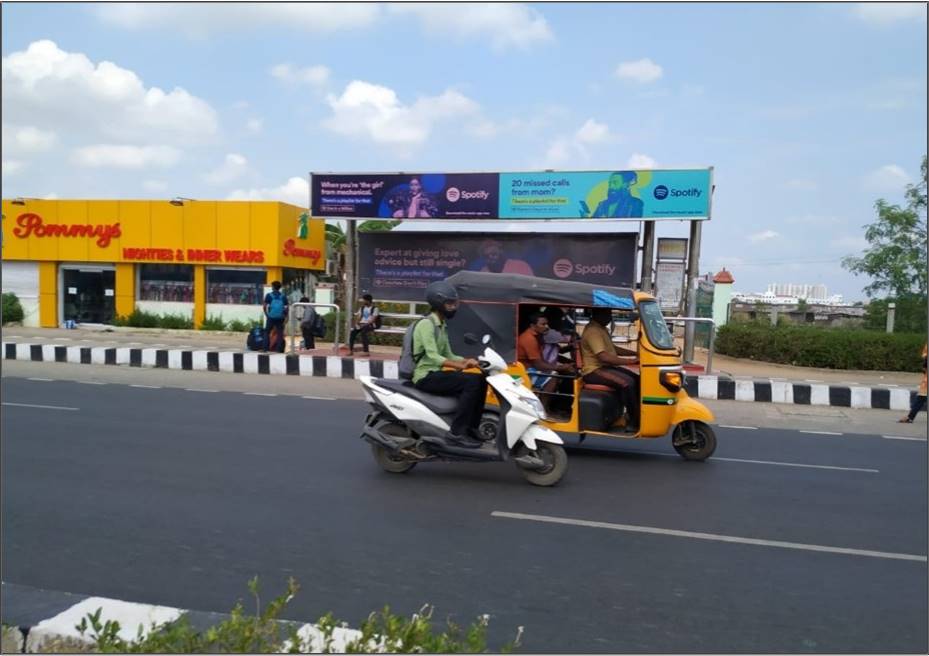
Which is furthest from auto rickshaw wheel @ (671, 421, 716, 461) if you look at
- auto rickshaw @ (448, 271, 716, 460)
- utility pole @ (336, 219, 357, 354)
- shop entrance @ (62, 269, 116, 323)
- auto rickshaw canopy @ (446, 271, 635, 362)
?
shop entrance @ (62, 269, 116, 323)

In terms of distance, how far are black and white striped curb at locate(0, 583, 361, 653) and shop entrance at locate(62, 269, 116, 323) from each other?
2503 centimetres

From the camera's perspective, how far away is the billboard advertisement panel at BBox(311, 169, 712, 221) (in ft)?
51.4

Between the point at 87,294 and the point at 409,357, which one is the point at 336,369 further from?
the point at 87,294

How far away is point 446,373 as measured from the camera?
679 cm

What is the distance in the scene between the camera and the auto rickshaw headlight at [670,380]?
7.72 metres

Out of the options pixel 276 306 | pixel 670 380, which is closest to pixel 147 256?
pixel 276 306

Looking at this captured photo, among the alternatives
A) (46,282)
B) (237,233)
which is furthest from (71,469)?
(46,282)

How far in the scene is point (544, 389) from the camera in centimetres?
832

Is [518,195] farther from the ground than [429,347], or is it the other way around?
[518,195]

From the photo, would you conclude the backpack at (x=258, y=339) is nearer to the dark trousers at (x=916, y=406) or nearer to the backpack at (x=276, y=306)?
the backpack at (x=276, y=306)

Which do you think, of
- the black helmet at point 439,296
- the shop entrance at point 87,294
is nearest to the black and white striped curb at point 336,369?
the black helmet at point 439,296

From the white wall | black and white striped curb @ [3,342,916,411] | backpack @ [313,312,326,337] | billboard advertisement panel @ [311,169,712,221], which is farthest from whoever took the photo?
the white wall

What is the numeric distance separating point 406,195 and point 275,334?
445 centimetres

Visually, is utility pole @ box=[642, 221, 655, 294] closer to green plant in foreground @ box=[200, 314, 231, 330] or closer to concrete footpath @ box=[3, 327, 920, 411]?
concrete footpath @ box=[3, 327, 920, 411]
